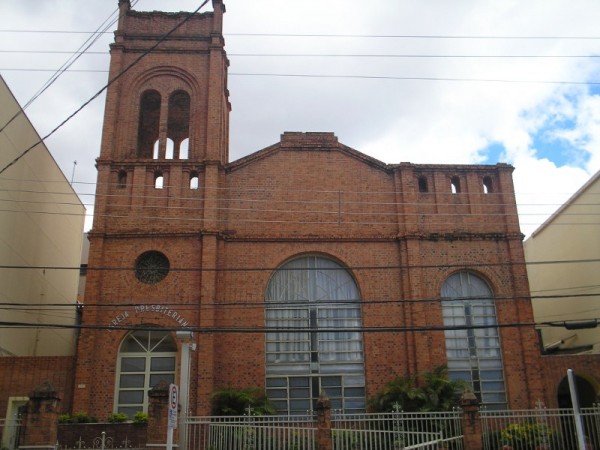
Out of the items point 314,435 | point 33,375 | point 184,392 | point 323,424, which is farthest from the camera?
point 33,375

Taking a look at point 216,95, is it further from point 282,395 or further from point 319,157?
point 282,395

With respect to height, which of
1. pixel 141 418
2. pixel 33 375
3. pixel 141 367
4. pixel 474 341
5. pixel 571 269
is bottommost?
pixel 141 418

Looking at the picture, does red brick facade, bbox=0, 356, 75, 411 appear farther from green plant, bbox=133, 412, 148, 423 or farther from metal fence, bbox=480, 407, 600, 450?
metal fence, bbox=480, 407, 600, 450

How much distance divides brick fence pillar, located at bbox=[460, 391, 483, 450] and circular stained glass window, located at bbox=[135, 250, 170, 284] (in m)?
11.3

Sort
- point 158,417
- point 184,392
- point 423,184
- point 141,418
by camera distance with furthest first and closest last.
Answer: point 423,184 < point 141,418 < point 184,392 < point 158,417

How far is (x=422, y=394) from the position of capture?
20.5 m

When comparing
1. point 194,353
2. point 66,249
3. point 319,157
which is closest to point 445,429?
point 194,353

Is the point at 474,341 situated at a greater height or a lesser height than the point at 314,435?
greater

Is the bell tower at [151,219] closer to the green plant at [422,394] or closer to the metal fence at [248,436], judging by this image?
the metal fence at [248,436]

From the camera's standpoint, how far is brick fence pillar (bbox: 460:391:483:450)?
17.3 m

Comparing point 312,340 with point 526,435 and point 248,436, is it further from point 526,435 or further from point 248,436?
point 526,435

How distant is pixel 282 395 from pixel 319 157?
29.8 ft

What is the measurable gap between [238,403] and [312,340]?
12.0ft

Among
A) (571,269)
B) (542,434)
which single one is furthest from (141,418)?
(571,269)
